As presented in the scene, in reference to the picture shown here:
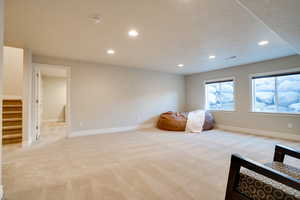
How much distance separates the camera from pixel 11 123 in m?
4.11

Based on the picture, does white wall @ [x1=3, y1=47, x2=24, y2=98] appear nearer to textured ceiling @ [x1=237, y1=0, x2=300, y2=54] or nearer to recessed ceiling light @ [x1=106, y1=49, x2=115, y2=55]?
recessed ceiling light @ [x1=106, y1=49, x2=115, y2=55]

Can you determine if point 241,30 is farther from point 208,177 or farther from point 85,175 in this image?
point 85,175

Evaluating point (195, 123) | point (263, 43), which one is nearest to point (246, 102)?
point (195, 123)

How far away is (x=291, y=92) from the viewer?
13.8ft

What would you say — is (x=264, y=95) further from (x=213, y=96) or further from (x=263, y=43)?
(x=263, y=43)

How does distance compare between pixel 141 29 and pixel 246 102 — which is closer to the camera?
pixel 141 29

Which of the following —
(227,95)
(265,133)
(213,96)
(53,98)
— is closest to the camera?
(265,133)

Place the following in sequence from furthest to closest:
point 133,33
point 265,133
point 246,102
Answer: point 246,102, point 265,133, point 133,33

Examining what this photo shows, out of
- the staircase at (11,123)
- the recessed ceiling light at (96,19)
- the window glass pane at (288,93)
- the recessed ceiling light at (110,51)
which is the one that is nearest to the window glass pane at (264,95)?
the window glass pane at (288,93)

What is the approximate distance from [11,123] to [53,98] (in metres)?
4.05

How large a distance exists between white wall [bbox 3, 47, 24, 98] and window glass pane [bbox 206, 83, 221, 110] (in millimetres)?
7357

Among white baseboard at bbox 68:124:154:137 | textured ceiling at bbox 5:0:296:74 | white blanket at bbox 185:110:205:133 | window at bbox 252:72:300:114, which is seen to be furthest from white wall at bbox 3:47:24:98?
window at bbox 252:72:300:114

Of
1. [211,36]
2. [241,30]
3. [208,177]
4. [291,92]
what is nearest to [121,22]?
[211,36]

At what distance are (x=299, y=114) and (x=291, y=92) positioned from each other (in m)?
0.65
